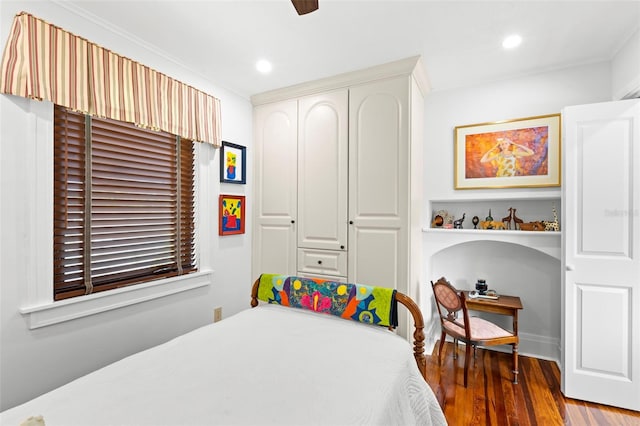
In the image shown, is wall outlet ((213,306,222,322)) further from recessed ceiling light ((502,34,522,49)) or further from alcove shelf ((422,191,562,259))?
recessed ceiling light ((502,34,522,49))

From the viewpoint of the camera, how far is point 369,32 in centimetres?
201

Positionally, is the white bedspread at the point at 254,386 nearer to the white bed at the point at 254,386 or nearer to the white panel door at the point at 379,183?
the white bed at the point at 254,386

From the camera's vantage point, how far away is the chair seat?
7.92ft

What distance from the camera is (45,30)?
1576mm

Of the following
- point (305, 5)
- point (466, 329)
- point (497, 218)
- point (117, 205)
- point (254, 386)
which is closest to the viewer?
point (305, 5)

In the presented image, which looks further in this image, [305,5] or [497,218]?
[497,218]

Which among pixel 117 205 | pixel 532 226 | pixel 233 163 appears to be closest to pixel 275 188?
pixel 233 163

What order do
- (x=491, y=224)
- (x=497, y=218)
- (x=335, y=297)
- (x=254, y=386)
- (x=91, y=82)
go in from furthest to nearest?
(x=497, y=218) < (x=491, y=224) < (x=335, y=297) < (x=91, y=82) < (x=254, y=386)

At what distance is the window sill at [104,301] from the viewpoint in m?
1.61

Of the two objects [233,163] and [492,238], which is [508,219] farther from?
[233,163]

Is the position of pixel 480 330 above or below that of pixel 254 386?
below

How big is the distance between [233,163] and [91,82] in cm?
124

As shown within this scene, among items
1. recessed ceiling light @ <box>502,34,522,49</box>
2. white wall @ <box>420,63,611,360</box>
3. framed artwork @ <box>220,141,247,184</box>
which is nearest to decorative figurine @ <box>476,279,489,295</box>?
white wall @ <box>420,63,611,360</box>

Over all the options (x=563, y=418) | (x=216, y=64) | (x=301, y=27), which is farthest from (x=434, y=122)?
(x=563, y=418)
